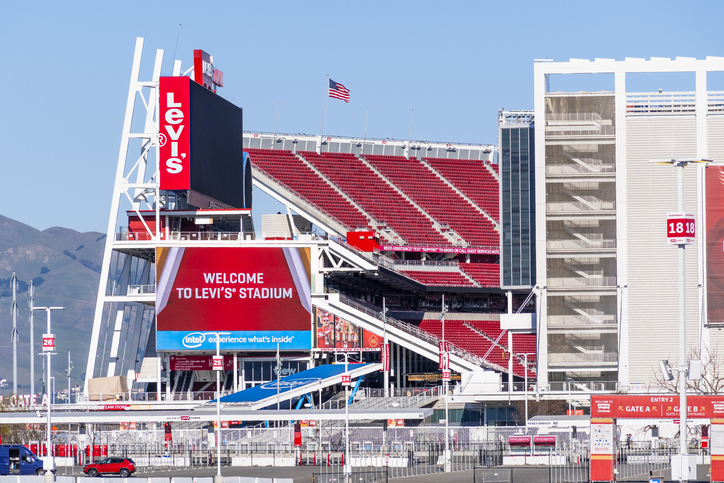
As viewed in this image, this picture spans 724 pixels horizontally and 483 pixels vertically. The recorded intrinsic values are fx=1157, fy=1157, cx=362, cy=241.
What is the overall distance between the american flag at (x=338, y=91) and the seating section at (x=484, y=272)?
67.3 feet

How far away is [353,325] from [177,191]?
1735 cm

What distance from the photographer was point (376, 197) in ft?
394

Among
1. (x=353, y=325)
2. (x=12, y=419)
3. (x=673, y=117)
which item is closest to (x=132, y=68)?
(x=353, y=325)

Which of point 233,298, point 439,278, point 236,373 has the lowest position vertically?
point 236,373

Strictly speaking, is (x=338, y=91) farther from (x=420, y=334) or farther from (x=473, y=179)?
(x=420, y=334)

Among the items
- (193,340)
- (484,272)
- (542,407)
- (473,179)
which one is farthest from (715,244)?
(473,179)

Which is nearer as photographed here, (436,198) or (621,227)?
(621,227)

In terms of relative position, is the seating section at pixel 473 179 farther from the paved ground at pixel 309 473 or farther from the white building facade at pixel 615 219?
the paved ground at pixel 309 473

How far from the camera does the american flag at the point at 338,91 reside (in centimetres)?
11431

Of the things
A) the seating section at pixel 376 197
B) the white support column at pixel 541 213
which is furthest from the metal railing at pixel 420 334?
the seating section at pixel 376 197

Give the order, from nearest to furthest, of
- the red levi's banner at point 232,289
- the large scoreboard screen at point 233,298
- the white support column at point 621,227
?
the white support column at point 621,227 < the large scoreboard screen at point 233,298 < the red levi's banner at point 232,289

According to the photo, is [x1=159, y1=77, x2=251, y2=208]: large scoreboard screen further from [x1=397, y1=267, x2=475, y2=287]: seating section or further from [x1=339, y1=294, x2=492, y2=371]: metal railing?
[x1=397, y1=267, x2=475, y2=287]: seating section

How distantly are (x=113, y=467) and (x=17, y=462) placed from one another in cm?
455

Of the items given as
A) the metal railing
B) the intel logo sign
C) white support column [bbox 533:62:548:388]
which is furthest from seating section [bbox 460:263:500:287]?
the intel logo sign
